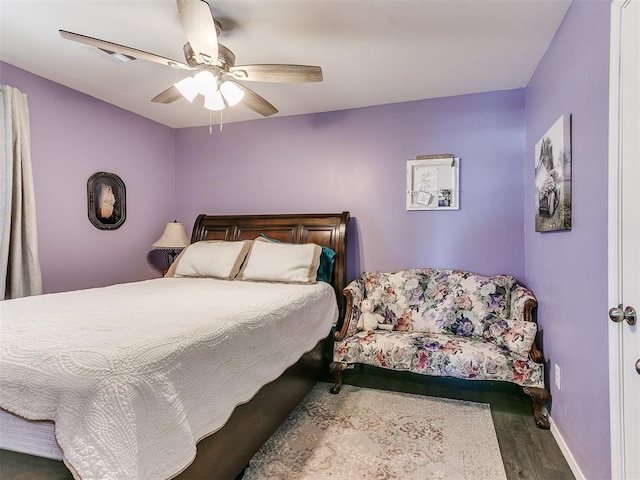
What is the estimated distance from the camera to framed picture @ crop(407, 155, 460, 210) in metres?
3.10

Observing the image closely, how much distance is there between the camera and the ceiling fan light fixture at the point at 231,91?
6.68 feet

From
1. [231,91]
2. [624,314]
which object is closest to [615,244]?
[624,314]

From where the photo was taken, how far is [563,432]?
1.93 meters

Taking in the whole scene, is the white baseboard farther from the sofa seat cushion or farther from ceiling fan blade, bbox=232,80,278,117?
ceiling fan blade, bbox=232,80,278,117

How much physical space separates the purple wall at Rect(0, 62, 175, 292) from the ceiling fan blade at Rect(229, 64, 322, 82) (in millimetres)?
1890

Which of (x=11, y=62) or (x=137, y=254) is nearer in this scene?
(x=11, y=62)

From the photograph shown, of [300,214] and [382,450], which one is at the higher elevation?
[300,214]

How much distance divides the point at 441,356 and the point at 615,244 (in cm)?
142

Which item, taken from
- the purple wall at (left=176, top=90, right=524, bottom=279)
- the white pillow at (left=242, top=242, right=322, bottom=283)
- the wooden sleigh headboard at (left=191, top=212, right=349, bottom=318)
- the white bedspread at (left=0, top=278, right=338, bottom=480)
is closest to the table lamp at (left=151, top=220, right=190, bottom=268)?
the wooden sleigh headboard at (left=191, top=212, right=349, bottom=318)

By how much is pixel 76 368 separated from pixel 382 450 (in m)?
1.63

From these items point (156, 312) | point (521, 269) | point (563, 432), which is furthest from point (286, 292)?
point (521, 269)

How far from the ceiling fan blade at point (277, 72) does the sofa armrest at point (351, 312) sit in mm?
1707

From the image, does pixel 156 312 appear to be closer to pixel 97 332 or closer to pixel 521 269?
pixel 97 332

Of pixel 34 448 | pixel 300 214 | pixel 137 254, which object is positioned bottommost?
pixel 34 448
